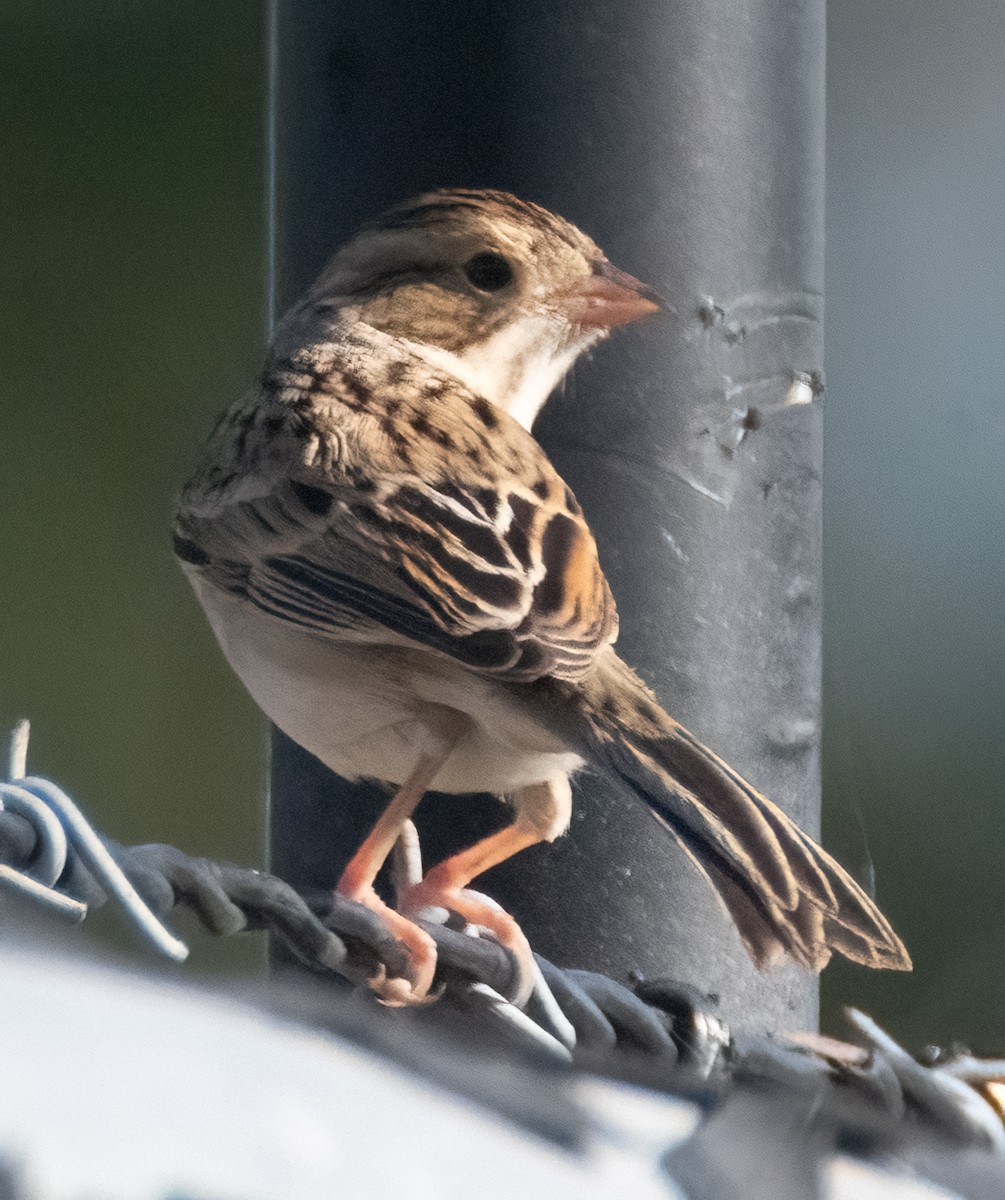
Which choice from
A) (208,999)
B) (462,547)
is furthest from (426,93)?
(208,999)

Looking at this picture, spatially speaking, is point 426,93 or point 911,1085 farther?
point 426,93

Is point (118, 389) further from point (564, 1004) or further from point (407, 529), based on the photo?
point (564, 1004)

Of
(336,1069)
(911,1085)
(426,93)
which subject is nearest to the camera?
(336,1069)

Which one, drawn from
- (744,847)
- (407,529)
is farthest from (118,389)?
(744,847)

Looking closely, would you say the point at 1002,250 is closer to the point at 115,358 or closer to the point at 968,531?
the point at 968,531

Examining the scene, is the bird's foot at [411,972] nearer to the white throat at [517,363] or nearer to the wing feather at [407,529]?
the wing feather at [407,529]

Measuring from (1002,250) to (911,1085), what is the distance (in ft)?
1.44

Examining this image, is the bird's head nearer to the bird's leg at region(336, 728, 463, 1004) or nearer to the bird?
the bird

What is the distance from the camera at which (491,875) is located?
0.73m

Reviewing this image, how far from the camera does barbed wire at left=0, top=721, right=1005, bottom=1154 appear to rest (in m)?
0.53

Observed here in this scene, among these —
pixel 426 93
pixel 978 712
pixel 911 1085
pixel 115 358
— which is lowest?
pixel 911 1085

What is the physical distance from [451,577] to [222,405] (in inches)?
5.8

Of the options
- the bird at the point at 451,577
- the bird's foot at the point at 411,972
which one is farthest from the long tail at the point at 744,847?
the bird's foot at the point at 411,972

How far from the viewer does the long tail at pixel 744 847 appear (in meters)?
0.67
